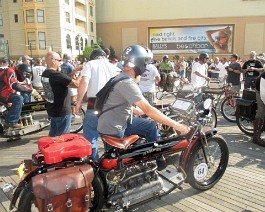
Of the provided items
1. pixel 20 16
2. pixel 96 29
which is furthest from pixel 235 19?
pixel 20 16

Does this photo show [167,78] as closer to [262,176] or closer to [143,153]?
[262,176]

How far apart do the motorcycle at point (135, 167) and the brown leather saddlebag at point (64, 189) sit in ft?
0.11

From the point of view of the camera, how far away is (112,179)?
3.22 metres

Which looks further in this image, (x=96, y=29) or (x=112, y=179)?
(x=96, y=29)

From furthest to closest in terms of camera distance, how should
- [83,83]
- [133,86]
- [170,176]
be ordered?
[83,83]
[170,176]
[133,86]

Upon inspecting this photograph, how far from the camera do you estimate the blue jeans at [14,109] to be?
21.0 feet

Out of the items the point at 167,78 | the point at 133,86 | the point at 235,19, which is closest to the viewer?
the point at 133,86

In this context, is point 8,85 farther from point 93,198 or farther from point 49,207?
point 49,207

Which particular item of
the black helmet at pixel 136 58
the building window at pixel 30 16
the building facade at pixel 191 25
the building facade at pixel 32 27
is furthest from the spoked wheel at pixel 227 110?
the building facade at pixel 191 25

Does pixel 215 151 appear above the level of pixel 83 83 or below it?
below

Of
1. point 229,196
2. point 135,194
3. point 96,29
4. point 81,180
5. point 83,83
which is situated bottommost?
point 229,196

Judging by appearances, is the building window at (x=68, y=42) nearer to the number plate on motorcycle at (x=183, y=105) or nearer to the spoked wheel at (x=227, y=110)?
the spoked wheel at (x=227, y=110)

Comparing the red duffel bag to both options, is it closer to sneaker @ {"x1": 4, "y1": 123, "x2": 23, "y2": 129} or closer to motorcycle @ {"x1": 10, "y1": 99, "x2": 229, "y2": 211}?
motorcycle @ {"x1": 10, "y1": 99, "x2": 229, "y2": 211}

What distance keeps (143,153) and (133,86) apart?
0.84 metres
